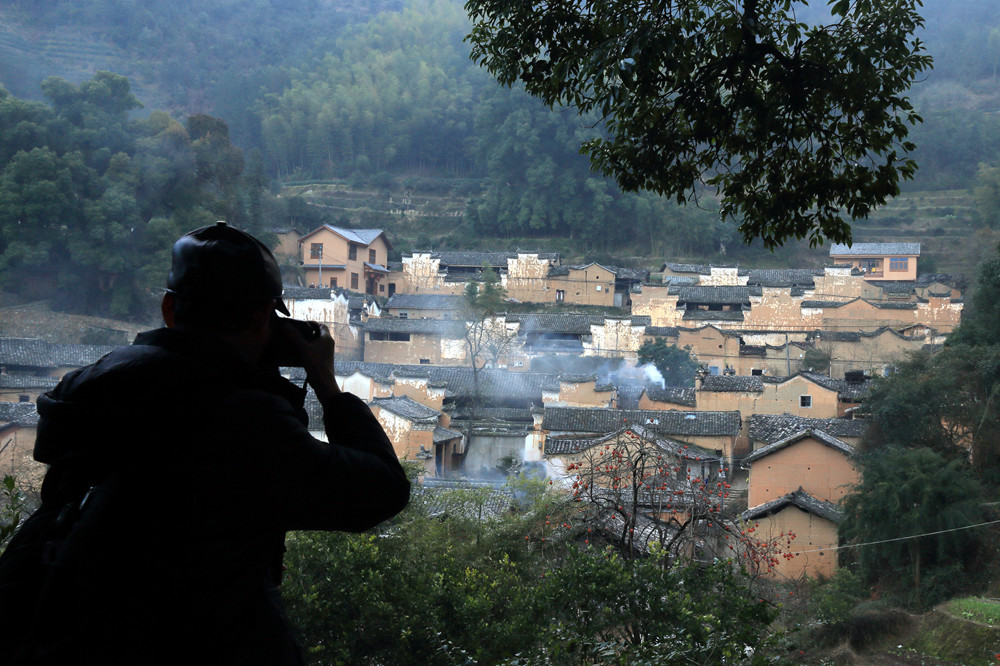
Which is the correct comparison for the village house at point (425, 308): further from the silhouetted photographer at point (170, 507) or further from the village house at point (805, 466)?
the silhouetted photographer at point (170, 507)

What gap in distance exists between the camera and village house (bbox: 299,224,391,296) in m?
34.5

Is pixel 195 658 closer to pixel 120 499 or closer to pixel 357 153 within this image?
pixel 120 499

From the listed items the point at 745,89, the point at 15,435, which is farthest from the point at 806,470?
the point at 15,435

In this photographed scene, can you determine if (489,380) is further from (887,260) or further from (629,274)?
(887,260)

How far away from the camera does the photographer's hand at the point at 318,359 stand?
1.34 meters

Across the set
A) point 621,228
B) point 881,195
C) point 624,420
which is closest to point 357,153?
point 621,228

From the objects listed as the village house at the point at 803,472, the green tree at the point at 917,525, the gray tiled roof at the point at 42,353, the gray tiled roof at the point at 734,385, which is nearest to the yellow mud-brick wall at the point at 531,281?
the gray tiled roof at the point at 734,385

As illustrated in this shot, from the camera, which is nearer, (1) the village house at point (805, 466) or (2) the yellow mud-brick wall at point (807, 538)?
(2) the yellow mud-brick wall at point (807, 538)

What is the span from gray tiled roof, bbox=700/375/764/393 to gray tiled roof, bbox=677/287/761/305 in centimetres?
1011

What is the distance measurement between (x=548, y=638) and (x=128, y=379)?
7.77ft

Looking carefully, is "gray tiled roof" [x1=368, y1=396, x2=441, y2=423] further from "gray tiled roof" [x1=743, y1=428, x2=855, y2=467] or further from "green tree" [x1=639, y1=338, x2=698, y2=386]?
"green tree" [x1=639, y1=338, x2=698, y2=386]

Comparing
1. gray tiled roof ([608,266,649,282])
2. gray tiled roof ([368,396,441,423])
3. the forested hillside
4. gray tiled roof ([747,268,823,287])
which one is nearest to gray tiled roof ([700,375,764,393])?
gray tiled roof ([368,396,441,423])

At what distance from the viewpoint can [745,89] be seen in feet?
11.0

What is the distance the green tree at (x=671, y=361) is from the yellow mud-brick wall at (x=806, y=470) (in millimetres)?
9805
